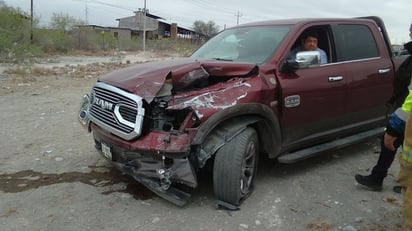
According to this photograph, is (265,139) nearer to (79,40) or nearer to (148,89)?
(148,89)

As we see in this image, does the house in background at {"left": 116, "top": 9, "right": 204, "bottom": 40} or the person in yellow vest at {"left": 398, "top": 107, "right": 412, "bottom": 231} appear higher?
the house in background at {"left": 116, "top": 9, "right": 204, "bottom": 40}

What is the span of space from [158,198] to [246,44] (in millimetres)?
2009

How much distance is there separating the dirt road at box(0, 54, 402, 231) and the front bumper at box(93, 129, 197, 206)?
0.17 m

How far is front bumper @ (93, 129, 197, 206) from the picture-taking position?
3.62 meters

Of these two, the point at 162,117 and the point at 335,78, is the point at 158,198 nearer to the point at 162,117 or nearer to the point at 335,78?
the point at 162,117

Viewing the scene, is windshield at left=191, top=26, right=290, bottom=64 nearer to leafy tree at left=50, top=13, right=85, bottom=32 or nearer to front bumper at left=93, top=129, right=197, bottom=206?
front bumper at left=93, top=129, right=197, bottom=206

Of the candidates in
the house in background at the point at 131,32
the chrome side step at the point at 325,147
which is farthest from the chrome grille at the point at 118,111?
the house in background at the point at 131,32

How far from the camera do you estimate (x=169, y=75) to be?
3.84 meters

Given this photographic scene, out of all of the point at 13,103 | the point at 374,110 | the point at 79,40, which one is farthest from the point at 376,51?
the point at 79,40

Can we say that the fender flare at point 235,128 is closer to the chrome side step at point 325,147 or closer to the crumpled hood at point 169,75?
the chrome side step at point 325,147

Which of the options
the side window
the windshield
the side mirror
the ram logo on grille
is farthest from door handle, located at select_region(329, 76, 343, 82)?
the ram logo on grille

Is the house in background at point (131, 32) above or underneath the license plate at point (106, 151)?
above

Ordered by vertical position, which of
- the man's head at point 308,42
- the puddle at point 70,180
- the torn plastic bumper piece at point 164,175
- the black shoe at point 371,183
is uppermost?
the man's head at point 308,42

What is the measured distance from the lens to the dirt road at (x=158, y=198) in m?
3.61
